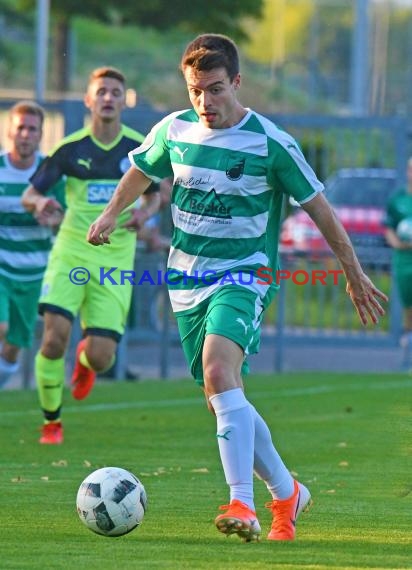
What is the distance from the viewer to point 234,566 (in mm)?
6137

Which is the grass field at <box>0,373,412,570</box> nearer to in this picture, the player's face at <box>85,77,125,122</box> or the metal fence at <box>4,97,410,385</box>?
the player's face at <box>85,77,125,122</box>

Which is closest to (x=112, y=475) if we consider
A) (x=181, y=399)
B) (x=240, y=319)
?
(x=240, y=319)

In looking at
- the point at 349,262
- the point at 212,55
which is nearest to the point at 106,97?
the point at 212,55

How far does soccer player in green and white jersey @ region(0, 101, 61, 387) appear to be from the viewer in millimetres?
12234

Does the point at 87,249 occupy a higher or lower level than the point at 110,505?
higher

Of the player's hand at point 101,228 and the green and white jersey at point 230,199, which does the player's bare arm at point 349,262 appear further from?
the player's hand at point 101,228

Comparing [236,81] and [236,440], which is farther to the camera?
[236,81]

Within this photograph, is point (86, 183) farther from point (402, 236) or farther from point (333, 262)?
point (333, 262)

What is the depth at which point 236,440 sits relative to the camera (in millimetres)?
6641

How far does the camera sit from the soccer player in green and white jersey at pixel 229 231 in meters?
6.86

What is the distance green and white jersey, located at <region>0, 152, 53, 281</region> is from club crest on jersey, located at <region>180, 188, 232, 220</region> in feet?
17.2

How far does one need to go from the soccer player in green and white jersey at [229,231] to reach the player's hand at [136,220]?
3.13 meters

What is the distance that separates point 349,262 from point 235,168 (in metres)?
0.66

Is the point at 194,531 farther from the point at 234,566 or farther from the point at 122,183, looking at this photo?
the point at 122,183
